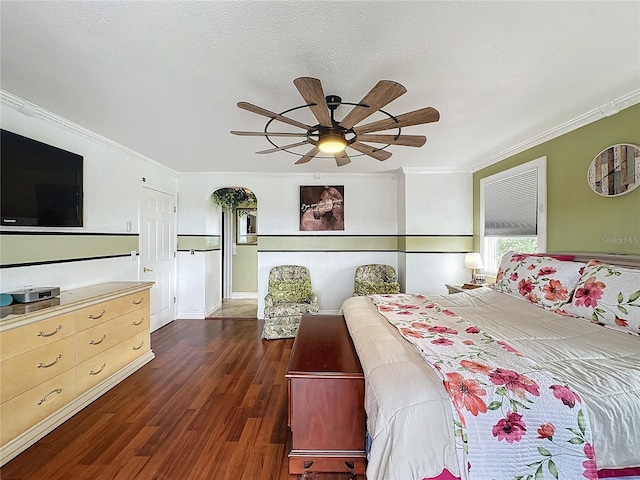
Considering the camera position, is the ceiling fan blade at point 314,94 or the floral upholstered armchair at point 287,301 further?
the floral upholstered armchair at point 287,301

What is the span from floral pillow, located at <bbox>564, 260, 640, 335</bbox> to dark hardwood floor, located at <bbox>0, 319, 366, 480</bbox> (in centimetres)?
179

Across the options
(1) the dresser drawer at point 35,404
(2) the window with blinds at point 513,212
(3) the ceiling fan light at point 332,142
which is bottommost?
(1) the dresser drawer at point 35,404

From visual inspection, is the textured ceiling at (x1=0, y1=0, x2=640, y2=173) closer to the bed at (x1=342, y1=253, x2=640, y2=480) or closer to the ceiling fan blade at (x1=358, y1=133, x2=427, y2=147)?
the ceiling fan blade at (x1=358, y1=133, x2=427, y2=147)

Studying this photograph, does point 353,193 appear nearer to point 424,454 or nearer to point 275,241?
point 275,241

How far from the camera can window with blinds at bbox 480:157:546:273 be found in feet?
10.2

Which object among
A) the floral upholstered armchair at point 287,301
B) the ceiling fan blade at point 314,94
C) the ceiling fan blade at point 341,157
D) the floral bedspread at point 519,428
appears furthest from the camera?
the floral upholstered armchair at point 287,301

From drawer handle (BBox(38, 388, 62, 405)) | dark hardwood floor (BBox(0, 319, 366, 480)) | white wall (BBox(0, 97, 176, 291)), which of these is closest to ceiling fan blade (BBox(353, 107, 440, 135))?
dark hardwood floor (BBox(0, 319, 366, 480))

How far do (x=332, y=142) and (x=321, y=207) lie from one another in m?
2.82

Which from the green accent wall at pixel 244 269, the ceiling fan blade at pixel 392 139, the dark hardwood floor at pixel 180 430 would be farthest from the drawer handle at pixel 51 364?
the green accent wall at pixel 244 269

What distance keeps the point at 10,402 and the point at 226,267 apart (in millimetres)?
4525

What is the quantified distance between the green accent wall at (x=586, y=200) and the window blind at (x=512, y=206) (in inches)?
8.6

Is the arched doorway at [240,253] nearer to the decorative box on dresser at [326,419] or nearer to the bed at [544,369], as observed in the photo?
the bed at [544,369]

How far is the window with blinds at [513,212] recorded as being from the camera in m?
3.11

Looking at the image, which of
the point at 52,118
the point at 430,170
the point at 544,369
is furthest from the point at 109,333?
the point at 430,170
